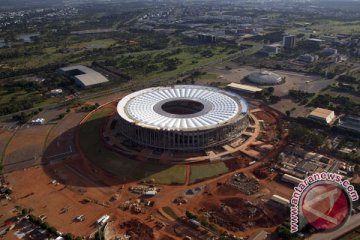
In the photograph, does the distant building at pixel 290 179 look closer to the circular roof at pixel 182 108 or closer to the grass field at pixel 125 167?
the circular roof at pixel 182 108

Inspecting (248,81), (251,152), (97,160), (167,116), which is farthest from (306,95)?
(97,160)

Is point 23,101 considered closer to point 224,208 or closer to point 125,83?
point 125,83

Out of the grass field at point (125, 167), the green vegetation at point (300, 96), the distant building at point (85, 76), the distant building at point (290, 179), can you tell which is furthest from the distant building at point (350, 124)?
the distant building at point (85, 76)

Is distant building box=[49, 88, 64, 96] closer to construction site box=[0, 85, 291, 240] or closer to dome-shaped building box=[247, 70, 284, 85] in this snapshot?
construction site box=[0, 85, 291, 240]

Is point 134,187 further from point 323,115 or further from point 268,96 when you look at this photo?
point 268,96

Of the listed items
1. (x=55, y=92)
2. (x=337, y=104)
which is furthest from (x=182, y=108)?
(x=55, y=92)

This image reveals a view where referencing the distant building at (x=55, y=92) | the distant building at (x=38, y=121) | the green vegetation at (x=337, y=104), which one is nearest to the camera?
the distant building at (x=38, y=121)

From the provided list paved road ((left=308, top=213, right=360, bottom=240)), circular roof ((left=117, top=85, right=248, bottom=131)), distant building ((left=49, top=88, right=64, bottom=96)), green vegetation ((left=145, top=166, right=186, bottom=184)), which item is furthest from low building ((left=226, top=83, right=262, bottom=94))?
paved road ((left=308, top=213, right=360, bottom=240))
